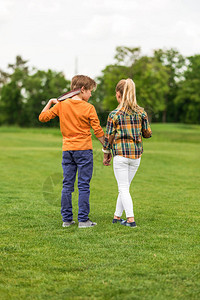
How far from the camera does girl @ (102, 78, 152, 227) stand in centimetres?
507

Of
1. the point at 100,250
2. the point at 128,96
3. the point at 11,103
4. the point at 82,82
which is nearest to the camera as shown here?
the point at 100,250

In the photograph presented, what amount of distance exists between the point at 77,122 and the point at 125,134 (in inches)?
22.8

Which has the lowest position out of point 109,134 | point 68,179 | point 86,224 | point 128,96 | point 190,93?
point 86,224

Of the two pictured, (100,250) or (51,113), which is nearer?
(100,250)

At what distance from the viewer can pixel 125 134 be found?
16.7 feet

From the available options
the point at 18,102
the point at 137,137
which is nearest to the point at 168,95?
the point at 18,102

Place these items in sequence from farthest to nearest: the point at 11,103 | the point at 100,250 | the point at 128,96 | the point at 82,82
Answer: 1. the point at 11,103
2. the point at 82,82
3. the point at 128,96
4. the point at 100,250

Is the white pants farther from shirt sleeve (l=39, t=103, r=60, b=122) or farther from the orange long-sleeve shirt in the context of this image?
shirt sleeve (l=39, t=103, r=60, b=122)

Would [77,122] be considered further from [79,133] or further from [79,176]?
[79,176]

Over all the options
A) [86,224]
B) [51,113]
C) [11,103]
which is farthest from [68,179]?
[11,103]

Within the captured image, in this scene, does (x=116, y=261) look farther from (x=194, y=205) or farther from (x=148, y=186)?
(x=148, y=186)

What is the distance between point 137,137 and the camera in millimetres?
5137

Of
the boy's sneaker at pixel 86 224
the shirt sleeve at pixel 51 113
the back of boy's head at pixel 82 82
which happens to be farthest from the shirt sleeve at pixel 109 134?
the boy's sneaker at pixel 86 224

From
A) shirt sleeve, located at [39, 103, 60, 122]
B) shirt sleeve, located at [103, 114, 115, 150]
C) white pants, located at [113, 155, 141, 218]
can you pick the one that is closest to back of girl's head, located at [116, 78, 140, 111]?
shirt sleeve, located at [103, 114, 115, 150]
